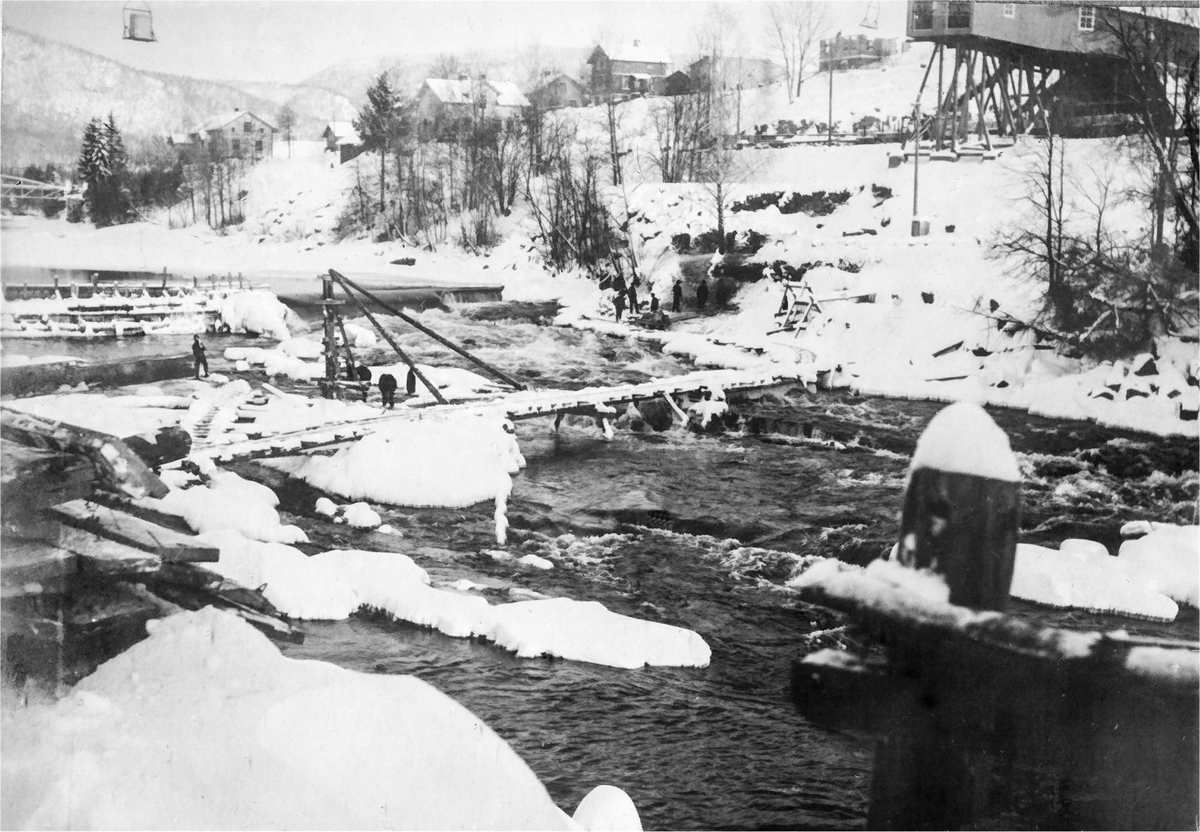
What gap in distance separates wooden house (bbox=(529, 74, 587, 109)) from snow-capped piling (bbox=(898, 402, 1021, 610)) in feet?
11.2

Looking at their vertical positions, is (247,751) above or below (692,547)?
below

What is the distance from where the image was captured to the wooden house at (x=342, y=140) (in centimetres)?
418

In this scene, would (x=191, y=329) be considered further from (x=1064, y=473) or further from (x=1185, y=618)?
(x=1185, y=618)

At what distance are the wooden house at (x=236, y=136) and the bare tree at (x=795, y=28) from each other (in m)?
2.39

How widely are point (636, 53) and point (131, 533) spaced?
3051mm

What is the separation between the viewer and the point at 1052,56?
15.4ft

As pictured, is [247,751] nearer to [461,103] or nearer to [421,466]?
[421,466]

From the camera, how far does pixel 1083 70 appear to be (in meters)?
4.76

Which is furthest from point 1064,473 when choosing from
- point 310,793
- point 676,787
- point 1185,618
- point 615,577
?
point 310,793

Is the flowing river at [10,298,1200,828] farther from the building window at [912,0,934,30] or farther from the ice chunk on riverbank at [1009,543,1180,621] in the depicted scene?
the building window at [912,0,934,30]

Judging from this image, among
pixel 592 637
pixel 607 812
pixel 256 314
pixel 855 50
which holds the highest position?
pixel 855 50

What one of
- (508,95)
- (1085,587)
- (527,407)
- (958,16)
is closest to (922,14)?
(958,16)

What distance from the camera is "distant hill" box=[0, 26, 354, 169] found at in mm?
3576

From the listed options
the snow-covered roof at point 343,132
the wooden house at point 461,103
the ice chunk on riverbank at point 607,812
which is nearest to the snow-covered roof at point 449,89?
the wooden house at point 461,103
